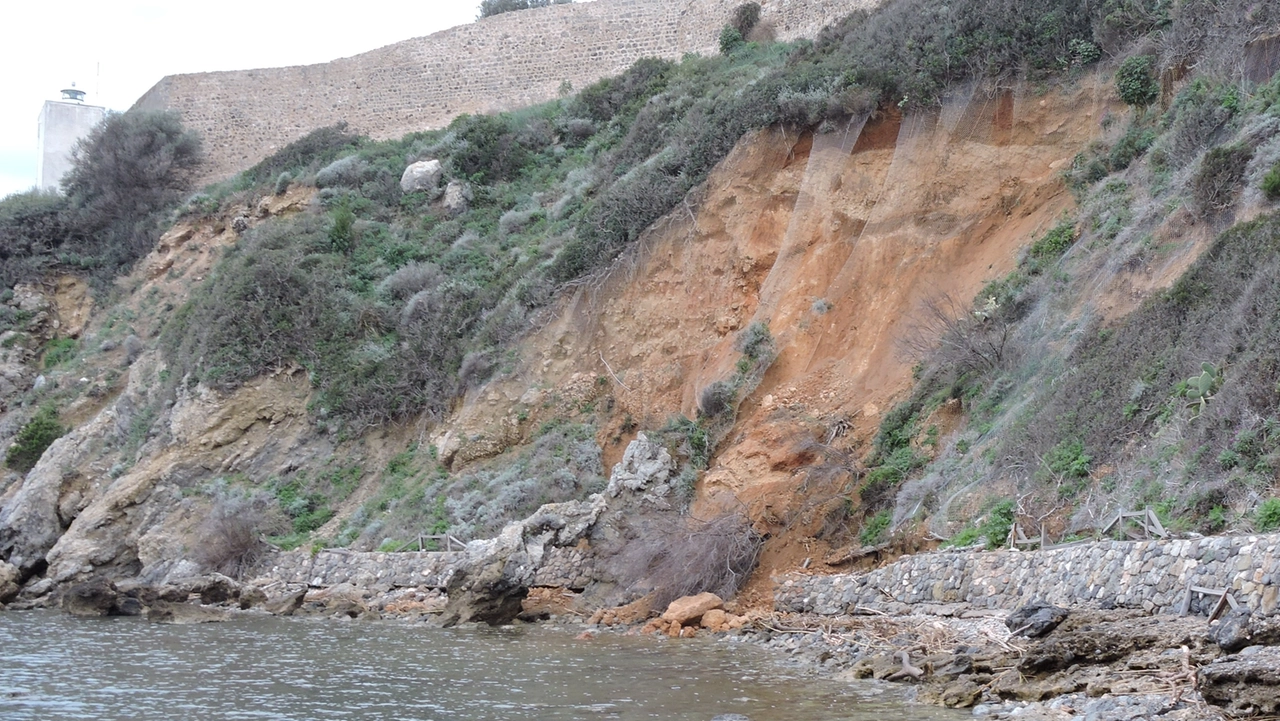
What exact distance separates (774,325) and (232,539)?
10661 millimetres

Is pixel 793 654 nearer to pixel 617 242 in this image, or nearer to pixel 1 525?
pixel 617 242

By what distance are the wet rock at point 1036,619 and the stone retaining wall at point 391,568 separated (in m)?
8.50

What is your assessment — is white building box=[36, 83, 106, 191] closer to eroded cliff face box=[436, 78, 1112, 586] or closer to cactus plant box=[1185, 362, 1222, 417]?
eroded cliff face box=[436, 78, 1112, 586]

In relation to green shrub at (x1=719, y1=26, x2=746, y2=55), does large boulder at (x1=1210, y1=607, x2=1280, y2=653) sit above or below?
below

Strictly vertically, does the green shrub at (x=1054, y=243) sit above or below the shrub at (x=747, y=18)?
below

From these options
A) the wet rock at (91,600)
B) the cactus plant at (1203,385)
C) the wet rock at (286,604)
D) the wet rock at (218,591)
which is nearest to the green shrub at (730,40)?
the wet rock at (286,604)

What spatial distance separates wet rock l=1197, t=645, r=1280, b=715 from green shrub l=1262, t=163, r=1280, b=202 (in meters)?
7.67

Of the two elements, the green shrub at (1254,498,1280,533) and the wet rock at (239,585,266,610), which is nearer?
the green shrub at (1254,498,1280,533)

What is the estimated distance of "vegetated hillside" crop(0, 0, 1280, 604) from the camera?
42.9 feet

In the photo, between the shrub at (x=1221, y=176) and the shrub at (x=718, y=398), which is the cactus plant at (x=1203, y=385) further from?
the shrub at (x=718, y=398)

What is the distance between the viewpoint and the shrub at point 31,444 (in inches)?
1056

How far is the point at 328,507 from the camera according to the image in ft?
72.1

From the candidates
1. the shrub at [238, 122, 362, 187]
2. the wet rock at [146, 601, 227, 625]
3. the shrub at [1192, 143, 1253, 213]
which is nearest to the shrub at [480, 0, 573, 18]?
the shrub at [238, 122, 362, 187]

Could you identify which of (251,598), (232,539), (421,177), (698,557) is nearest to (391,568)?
(251,598)
